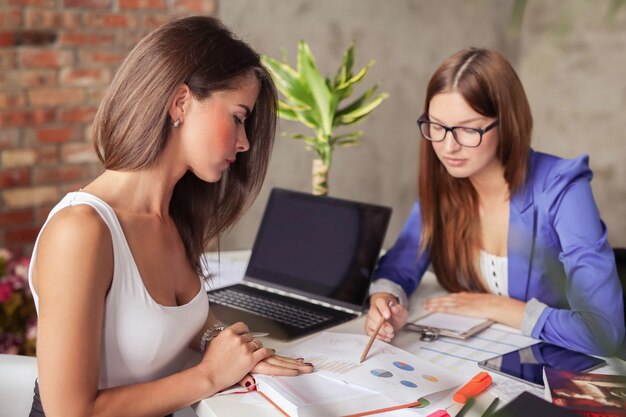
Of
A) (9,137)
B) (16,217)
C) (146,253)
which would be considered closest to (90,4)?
(9,137)

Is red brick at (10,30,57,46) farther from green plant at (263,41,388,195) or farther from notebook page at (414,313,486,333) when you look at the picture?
notebook page at (414,313,486,333)

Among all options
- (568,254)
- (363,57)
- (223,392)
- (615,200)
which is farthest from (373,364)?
(615,200)

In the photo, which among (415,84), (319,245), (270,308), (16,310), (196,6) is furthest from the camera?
(415,84)

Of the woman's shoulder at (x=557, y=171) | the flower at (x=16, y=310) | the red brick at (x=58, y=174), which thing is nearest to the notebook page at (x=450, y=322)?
the woman's shoulder at (x=557, y=171)

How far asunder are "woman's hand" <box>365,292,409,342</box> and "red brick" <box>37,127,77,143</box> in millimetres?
1669

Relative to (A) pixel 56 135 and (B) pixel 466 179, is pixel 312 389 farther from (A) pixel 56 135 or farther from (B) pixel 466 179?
(A) pixel 56 135

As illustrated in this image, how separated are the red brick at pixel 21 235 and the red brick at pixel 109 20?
86 centimetres

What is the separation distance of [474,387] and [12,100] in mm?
2134

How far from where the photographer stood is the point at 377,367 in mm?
1304

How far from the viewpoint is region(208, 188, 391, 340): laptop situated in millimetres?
1741

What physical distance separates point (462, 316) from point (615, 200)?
2461 mm

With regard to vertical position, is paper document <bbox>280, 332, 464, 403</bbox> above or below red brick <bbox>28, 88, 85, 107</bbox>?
below

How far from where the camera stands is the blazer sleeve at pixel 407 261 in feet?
6.38

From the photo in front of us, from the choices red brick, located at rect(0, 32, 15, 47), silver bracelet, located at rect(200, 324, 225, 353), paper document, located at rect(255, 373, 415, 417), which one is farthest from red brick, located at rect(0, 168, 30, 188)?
paper document, located at rect(255, 373, 415, 417)
